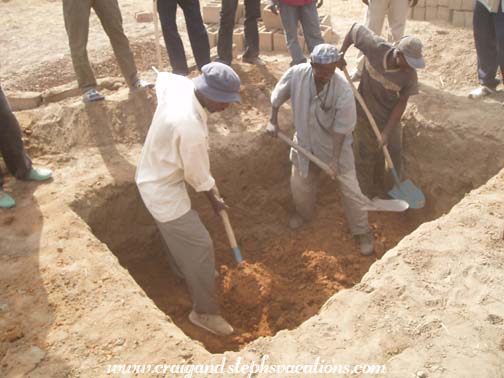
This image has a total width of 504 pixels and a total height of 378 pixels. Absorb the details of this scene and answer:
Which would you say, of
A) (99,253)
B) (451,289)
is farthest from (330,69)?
(99,253)

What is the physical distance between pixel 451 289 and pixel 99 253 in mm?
2409

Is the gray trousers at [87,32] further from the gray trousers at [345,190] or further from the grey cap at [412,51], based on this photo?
the grey cap at [412,51]

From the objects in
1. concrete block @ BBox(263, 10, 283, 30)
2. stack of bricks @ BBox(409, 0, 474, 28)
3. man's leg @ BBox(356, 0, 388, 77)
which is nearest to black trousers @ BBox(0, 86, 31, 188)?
man's leg @ BBox(356, 0, 388, 77)

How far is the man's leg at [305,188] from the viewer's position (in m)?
4.81

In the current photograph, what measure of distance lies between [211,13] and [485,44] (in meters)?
4.25

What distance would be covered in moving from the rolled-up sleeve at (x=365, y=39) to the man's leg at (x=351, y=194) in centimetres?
91

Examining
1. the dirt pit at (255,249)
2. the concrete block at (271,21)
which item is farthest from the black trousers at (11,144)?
the concrete block at (271,21)

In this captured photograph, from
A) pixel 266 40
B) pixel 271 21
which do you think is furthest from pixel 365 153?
pixel 271 21

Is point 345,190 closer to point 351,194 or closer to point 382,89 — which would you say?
point 351,194

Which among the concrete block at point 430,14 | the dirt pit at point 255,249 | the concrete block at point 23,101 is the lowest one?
the dirt pit at point 255,249

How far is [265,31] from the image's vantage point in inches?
300

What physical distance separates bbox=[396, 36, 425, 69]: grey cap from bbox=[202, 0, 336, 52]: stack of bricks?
10.6 feet

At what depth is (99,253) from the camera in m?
3.72

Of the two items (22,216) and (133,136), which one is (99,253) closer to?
(22,216)
